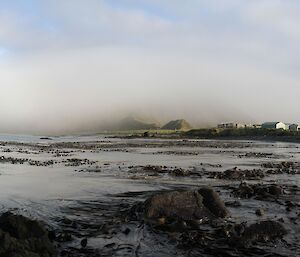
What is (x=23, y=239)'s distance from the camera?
13.2 metres

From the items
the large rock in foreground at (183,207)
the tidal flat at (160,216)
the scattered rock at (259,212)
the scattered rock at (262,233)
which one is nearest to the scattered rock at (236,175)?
the tidal flat at (160,216)

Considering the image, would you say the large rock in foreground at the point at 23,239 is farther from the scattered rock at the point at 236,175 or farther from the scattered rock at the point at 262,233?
the scattered rock at the point at 236,175

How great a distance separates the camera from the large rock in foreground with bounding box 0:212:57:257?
11852 mm

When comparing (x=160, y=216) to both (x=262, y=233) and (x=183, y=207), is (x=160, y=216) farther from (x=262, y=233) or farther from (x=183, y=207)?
(x=262, y=233)

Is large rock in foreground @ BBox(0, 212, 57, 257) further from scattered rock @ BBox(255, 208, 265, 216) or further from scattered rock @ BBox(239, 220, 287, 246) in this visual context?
scattered rock @ BBox(255, 208, 265, 216)

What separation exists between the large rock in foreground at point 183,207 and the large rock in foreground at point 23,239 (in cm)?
635

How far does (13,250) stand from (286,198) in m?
18.2

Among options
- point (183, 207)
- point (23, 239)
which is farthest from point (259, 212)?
point (23, 239)

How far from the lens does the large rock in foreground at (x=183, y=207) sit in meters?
18.9

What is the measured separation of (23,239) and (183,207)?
8.37 meters

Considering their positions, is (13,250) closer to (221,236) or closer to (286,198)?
(221,236)

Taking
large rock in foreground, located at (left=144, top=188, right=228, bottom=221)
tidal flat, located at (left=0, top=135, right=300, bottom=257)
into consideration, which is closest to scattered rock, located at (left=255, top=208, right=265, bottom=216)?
tidal flat, located at (left=0, top=135, right=300, bottom=257)

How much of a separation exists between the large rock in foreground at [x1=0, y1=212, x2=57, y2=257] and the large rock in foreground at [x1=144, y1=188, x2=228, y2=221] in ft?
20.8

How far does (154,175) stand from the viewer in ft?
122
